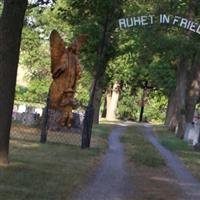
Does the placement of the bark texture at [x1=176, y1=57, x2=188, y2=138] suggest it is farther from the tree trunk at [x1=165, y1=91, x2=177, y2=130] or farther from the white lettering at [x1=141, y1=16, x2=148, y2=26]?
the white lettering at [x1=141, y1=16, x2=148, y2=26]

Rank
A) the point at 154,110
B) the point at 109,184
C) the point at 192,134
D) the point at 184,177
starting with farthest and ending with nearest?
the point at 154,110, the point at 192,134, the point at 184,177, the point at 109,184

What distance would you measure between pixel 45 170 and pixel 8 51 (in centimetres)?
243

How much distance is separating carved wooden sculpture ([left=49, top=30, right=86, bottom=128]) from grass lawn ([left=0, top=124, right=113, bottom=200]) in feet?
23.1

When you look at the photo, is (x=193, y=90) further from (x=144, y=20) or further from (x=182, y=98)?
(x=144, y=20)

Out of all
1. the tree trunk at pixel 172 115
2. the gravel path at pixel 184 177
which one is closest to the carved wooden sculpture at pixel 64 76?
the gravel path at pixel 184 177

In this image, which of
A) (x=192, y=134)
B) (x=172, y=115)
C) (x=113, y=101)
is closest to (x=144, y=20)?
(x=192, y=134)

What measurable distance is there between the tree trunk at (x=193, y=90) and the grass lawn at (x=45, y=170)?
18037 mm

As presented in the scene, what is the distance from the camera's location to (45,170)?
13.6 m

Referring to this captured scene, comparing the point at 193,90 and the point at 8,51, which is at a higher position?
the point at 193,90

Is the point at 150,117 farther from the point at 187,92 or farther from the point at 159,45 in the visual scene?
the point at 159,45

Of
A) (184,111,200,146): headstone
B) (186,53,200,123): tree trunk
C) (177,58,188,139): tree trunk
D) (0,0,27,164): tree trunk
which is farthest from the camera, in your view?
(186,53,200,123): tree trunk

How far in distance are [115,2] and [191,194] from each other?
996 cm

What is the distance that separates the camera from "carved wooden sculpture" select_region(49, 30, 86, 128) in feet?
87.8

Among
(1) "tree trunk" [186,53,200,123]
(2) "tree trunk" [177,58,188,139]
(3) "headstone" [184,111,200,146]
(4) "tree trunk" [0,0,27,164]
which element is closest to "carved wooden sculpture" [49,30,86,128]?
(3) "headstone" [184,111,200,146]
